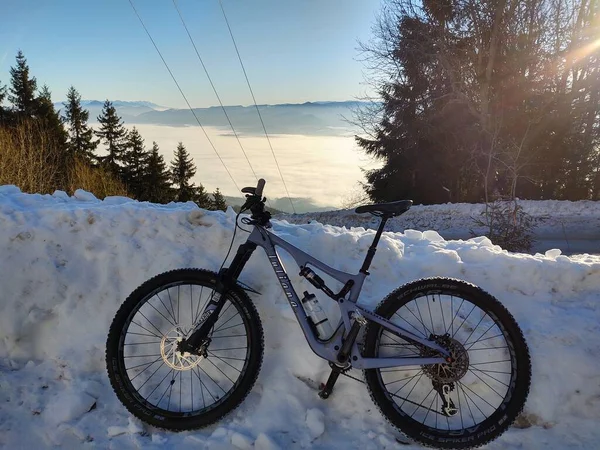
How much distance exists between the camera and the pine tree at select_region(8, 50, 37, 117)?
37219 millimetres

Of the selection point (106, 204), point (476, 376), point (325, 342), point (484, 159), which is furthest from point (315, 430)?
point (484, 159)

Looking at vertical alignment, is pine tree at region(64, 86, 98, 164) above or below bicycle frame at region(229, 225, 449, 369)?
above

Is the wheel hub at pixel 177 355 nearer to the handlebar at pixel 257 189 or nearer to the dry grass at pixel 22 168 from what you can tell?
the handlebar at pixel 257 189

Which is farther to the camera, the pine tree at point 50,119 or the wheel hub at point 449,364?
the pine tree at point 50,119

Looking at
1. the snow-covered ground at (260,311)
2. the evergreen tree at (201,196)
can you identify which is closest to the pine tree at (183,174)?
the evergreen tree at (201,196)

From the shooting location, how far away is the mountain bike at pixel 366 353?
Answer: 2914 millimetres

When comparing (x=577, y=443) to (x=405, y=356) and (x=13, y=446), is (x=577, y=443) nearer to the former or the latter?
(x=405, y=356)

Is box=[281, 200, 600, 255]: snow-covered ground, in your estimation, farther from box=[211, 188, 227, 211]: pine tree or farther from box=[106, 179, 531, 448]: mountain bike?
box=[211, 188, 227, 211]: pine tree

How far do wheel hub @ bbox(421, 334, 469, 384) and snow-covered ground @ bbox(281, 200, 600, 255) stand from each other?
1314cm

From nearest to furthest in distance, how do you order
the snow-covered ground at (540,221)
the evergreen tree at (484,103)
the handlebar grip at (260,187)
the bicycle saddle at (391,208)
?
1. the bicycle saddle at (391,208)
2. the handlebar grip at (260,187)
3. the snow-covered ground at (540,221)
4. the evergreen tree at (484,103)

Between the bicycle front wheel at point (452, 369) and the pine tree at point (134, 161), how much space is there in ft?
131

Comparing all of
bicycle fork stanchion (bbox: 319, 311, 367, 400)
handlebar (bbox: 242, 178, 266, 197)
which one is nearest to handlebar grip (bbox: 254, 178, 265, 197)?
handlebar (bbox: 242, 178, 266, 197)

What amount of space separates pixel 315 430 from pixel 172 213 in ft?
7.65

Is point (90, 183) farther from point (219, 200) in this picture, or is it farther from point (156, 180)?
point (219, 200)
